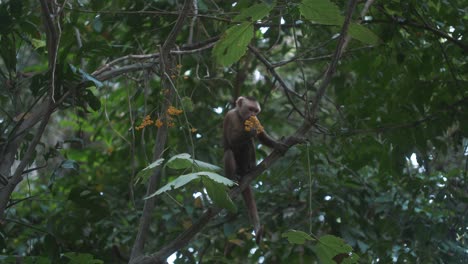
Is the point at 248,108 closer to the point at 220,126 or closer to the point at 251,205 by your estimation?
the point at 220,126

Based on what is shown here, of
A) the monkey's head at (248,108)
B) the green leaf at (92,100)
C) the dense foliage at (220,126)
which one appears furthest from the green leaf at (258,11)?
the monkey's head at (248,108)

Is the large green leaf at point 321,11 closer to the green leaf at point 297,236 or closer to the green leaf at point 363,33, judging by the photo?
the green leaf at point 363,33

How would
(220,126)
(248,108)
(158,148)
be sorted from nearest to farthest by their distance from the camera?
(158,148), (248,108), (220,126)

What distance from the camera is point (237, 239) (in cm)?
683

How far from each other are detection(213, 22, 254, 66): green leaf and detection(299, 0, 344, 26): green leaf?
35cm

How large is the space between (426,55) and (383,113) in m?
0.67

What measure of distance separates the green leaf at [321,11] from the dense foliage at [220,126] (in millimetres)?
875

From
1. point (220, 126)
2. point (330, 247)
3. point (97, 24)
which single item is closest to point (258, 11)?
point (330, 247)

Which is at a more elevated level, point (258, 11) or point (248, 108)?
point (248, 108)

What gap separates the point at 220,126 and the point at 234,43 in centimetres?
417

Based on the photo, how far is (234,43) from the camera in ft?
11.6

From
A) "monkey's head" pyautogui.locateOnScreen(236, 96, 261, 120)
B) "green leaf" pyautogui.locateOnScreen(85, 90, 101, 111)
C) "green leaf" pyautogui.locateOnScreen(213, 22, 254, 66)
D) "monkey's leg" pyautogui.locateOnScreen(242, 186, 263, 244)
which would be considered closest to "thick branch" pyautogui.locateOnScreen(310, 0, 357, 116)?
"green leaf" pyautogui.locateOnScreen(213, 22, 254, 66)

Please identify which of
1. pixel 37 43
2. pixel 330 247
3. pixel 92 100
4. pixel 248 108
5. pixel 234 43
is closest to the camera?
pixel 330 247

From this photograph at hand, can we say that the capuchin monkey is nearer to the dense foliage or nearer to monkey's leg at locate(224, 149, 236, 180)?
monkey's leg at locate(224, 149, 236, 180)
